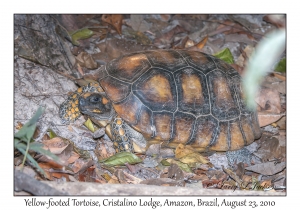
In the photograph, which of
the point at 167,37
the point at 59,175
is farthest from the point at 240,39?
the point at 59,175

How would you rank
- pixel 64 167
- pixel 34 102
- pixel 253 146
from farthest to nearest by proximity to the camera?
pixel 253 146
pixel 34 102
pixel 64 167

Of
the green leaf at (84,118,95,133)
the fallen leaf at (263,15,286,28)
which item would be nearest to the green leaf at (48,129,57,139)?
the green leaf at (84,118,95,133)

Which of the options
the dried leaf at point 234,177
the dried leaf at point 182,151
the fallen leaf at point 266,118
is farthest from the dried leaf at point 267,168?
the fallen leaf at point 266,118

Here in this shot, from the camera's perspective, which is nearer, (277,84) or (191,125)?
(191,125)

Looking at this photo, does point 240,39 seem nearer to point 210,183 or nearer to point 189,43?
point 189,43

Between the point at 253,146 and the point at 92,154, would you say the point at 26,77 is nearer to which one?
the point at 92,154

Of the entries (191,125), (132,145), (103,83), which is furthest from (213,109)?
(103,83)
